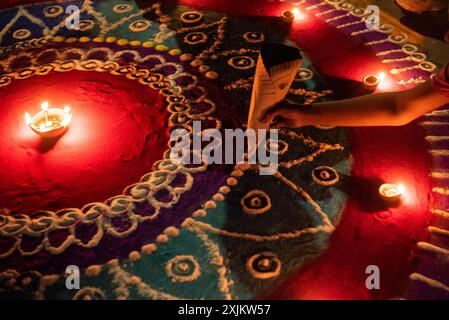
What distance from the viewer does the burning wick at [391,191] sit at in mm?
2361

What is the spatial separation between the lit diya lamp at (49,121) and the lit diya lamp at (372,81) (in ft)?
7.16

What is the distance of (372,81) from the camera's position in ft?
10.1

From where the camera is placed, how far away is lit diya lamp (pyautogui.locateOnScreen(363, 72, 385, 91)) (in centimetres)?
307

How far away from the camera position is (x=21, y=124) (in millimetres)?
2752

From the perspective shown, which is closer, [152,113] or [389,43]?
[152,113]

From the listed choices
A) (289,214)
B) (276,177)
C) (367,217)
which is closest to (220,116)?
(276,177)

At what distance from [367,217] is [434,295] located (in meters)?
0.52

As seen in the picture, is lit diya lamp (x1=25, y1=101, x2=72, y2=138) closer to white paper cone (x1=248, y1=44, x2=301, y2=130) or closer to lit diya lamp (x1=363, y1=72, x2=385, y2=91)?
white paper cone (x1=248, y1=44, x2=301, y2=130)

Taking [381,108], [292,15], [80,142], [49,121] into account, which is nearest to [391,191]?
[381,108]

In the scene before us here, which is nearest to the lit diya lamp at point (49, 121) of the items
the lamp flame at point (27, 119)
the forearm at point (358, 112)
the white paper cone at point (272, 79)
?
the lamp flame at point (27, 119)

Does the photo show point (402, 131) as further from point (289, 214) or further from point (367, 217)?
point (289, 214)

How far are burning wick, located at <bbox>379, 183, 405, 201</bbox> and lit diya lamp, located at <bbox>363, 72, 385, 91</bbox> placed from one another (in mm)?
973

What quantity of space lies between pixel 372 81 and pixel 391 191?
1.07 metres

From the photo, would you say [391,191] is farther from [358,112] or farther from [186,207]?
[186,207]
